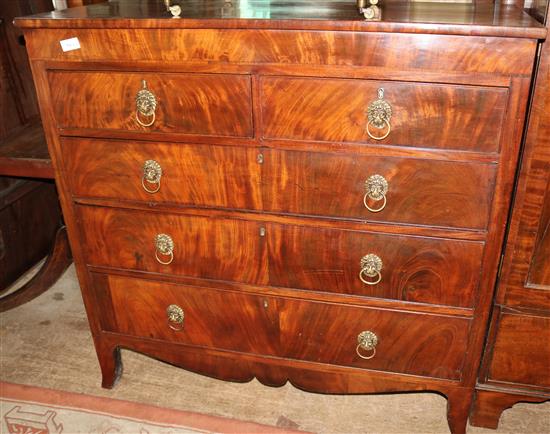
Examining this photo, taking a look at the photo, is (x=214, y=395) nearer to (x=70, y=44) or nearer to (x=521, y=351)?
(x=521, y=351)

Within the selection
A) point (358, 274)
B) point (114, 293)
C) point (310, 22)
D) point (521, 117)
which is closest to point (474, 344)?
point (358, 274)

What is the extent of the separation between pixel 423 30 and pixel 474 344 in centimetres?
87

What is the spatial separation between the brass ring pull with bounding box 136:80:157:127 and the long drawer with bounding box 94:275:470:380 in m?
0.53

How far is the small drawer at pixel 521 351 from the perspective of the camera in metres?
1.54

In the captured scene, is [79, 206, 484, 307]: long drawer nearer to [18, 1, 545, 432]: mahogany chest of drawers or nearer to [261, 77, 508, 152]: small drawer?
[18, 1, 545, 432]: mahogany chest of drawers

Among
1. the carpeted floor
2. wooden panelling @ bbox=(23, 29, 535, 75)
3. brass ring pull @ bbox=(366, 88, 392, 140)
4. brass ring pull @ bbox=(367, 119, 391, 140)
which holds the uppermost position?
wooden panelling @ bbox=(23, 29, 535, 75)

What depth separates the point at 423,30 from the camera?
117 centimetres

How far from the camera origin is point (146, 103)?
1.40 m

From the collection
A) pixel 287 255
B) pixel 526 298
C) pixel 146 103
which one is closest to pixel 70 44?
pixel 146 103

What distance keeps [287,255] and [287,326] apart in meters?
0.25

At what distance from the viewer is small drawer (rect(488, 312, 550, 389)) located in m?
1.54

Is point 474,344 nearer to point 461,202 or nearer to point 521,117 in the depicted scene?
point 461,202

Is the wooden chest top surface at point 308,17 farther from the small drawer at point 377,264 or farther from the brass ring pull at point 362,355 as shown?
the brass ring pull at point 362,355

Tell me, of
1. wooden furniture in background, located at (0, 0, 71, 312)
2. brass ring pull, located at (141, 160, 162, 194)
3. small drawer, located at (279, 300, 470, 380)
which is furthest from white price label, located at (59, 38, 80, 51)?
small drawer, located at (279, 300, 470, 380)
